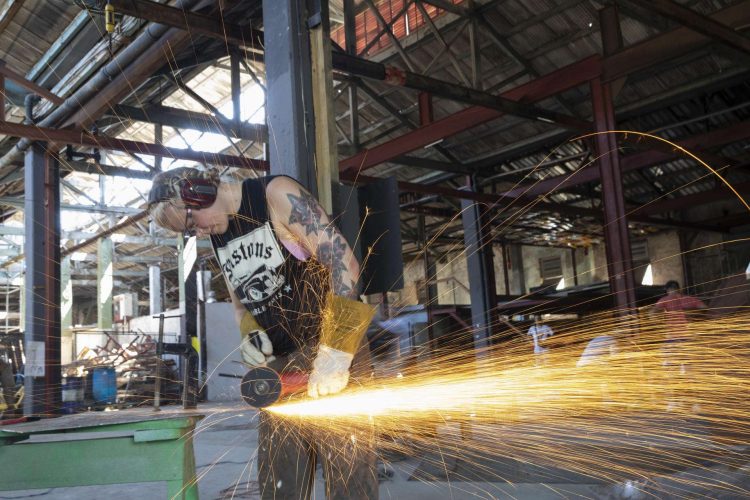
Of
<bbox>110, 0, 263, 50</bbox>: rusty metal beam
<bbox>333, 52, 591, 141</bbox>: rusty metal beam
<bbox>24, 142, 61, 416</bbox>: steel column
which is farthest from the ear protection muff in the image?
<bbox>24, 142, 61, 416</bbox>: steel column

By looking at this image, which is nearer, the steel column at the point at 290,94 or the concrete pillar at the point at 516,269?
the steel column at the point at 290,94

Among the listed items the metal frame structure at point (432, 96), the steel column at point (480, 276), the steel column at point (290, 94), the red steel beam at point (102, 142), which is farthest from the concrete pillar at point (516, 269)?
the steel column at point (290, 94)

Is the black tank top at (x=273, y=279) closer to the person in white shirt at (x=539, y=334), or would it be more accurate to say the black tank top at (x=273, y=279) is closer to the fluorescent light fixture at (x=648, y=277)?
the person in white shirt at (x=539, y=334)

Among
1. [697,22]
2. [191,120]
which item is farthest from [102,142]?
[697,22]

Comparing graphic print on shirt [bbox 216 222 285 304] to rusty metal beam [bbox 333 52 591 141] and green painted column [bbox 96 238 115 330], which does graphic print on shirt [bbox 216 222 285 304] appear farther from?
green painted column [bbox 96 238 115 330]

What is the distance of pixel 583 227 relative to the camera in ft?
51.0

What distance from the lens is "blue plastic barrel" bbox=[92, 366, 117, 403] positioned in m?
10.3

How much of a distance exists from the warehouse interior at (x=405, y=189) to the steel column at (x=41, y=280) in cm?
3

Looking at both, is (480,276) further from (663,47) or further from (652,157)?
(663,47)

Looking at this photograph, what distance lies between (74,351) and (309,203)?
1377 cm

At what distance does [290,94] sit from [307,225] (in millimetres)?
824

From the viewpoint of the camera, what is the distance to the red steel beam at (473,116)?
6199 mm

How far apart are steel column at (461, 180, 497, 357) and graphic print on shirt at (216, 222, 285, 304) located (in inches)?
265

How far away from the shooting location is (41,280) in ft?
24.3
